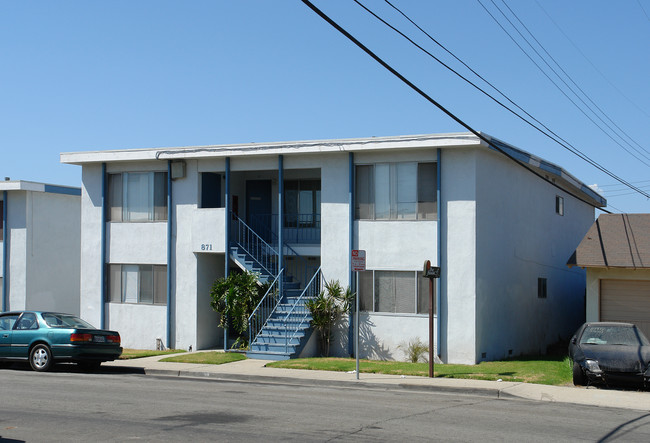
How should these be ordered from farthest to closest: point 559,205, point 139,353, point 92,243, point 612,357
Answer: point 559,205 → point 92,243 → point 139,353 → point 612,357

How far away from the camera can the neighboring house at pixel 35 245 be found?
2802cm

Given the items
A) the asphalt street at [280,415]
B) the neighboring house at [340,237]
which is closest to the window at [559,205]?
the neighboring house at [340,237]

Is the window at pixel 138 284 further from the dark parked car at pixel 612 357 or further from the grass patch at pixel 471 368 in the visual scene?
the dark parked car at pixel 612 357

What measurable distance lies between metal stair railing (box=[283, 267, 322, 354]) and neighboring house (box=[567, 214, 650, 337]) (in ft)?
23.0

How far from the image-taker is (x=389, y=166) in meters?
20.8

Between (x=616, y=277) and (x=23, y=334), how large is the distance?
15319mm

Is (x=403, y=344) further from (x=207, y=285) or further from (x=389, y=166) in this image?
(x=207, y=285)

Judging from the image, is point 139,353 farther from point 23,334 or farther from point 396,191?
point 396,191

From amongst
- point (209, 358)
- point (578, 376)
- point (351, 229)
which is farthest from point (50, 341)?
point (578, 376)

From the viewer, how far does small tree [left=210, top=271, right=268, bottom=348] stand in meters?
21.8

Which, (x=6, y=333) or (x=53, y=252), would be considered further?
(x=53, y=252)

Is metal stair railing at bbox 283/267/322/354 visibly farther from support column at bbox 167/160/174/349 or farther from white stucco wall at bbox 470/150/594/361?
white stucco wall at bbox 470/150/594/361

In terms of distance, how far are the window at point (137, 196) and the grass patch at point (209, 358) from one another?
5.06 metres

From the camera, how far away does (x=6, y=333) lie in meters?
18.1
